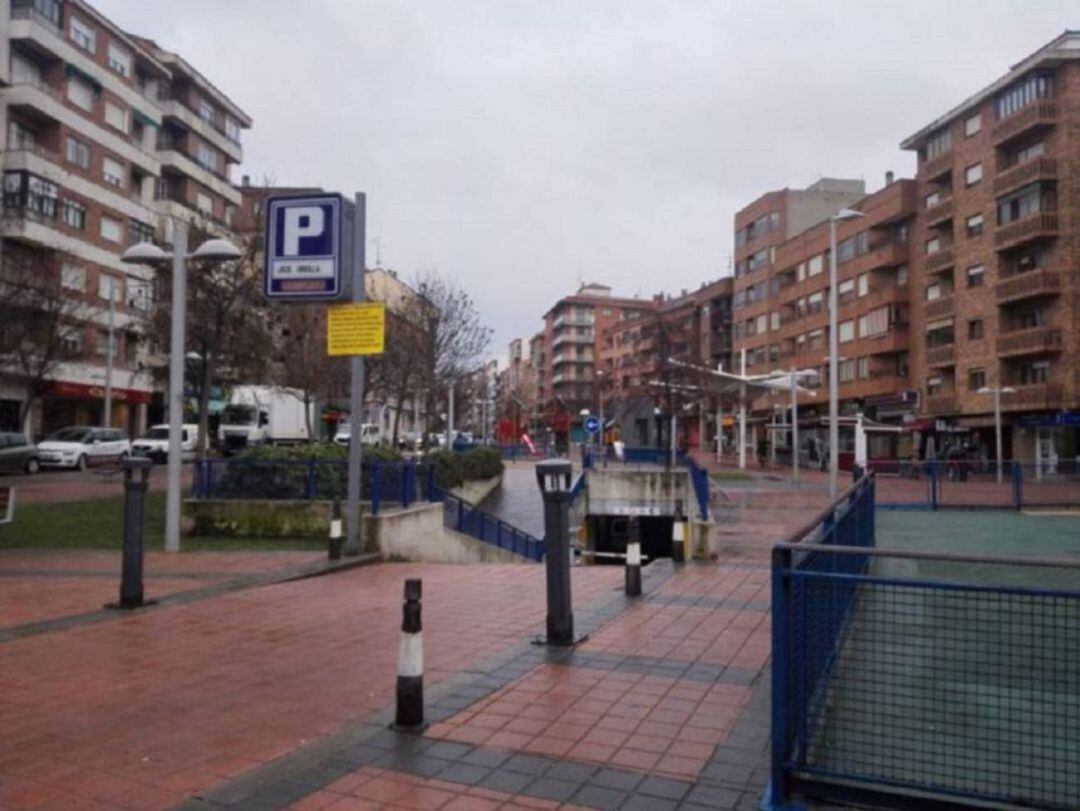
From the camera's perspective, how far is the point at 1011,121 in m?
46.3

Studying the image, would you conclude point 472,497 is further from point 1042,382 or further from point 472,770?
point 1042,382

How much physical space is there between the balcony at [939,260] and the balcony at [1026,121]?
645 centimetres

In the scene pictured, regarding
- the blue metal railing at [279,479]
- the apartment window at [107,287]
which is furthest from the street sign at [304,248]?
the apartment window at [107,287]

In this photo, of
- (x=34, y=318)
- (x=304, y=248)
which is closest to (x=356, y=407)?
(x=304, y=248)

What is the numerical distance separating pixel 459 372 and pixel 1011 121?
3088 centimetres

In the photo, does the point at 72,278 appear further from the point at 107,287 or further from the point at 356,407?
the point at 356,407

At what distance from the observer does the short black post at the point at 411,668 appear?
517 centimetres

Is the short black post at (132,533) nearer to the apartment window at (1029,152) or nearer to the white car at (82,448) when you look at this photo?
the white car at (82,448)

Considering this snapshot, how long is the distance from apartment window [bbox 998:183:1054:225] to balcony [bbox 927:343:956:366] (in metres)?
7.40

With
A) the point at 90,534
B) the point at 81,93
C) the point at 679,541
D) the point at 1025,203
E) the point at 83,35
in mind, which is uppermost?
the point at 83,35

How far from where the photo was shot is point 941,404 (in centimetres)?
5197

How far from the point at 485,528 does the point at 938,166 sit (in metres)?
44.7

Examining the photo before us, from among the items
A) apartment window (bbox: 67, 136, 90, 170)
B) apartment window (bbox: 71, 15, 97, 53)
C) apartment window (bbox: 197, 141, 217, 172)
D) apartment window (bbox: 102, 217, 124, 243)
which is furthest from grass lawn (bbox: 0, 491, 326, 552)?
apartment window (bbox: 197, 141, 217, 172)

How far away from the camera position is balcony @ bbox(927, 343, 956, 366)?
5122cm
